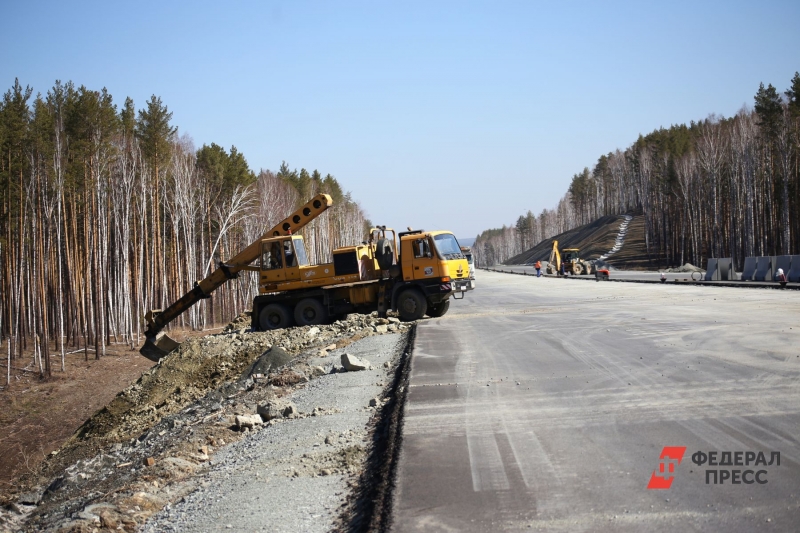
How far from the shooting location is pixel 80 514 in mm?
6488

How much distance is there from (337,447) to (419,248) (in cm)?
1435

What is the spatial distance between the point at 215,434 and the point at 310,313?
1367 cm

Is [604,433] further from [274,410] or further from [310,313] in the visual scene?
[310,313]

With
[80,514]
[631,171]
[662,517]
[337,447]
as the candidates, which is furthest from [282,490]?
[631,171]

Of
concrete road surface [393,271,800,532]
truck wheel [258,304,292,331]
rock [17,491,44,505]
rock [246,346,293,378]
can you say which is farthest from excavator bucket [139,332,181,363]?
rock [17,491,44,505]

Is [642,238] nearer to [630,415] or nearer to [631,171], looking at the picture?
[631,171]

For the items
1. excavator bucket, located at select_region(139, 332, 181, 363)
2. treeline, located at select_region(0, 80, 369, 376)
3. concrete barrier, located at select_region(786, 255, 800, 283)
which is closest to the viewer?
excavator bucket, located at select_region(139, 332, 181, 363)

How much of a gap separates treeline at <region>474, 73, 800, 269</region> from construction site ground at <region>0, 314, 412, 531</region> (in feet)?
142

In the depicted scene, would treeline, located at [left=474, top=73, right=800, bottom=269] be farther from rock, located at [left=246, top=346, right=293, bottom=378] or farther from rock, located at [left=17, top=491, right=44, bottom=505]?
→ rock, located at [left=17, top=491, right=44, bottom=505]

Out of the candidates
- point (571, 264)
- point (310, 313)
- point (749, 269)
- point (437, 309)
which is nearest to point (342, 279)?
point (310, 313)

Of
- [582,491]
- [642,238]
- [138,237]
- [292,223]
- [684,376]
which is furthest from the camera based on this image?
[642,238]

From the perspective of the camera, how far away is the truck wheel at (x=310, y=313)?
74.3 feet

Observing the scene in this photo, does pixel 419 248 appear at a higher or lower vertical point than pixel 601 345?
higher

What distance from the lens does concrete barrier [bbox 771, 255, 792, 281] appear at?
34531 millimetres
